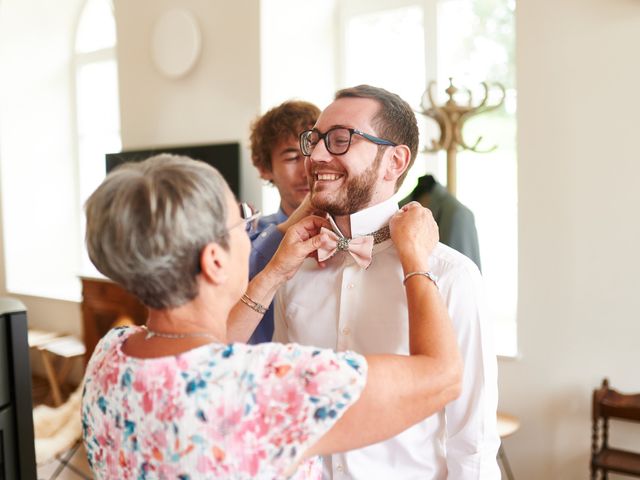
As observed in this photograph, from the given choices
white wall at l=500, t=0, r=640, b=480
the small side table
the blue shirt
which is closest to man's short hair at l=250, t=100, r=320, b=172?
the blue shirt

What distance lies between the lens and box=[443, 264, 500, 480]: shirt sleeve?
1354 mm

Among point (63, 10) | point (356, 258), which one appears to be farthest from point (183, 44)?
point (356, 258)

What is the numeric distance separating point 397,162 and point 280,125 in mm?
864

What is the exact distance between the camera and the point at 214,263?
1.05 metres

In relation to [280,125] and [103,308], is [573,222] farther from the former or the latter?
[103,308]

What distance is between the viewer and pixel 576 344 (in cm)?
311

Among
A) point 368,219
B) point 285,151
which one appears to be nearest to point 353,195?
point 368,219

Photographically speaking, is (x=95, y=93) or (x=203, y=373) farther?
(x=95, y=93)

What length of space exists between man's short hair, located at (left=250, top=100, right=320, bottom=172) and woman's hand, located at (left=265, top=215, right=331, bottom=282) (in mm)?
787

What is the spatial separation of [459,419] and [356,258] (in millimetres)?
409

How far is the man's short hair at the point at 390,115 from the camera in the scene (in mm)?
1473

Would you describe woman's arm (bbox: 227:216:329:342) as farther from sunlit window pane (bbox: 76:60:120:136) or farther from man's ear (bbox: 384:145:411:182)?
sunlit window pane (bbox: 76:60:120:136)

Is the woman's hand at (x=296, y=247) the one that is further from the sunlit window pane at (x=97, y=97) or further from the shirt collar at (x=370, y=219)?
the sunlit window pane at (x=97, y=97)

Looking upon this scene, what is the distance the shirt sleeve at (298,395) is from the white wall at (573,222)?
7.74 feet
